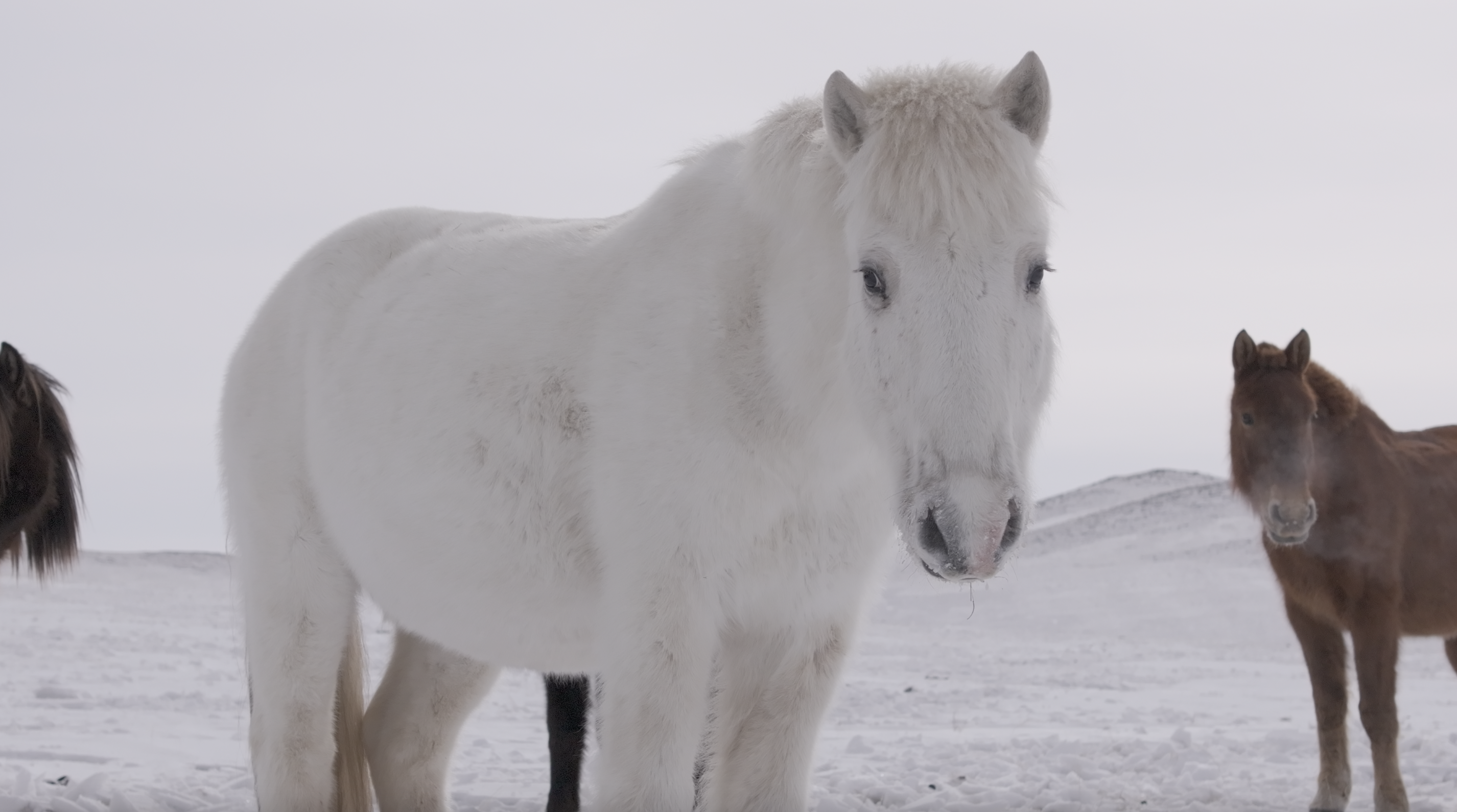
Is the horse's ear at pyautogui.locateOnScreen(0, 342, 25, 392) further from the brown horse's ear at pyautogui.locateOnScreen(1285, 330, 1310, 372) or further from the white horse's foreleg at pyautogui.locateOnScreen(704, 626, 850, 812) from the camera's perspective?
the brown horse's ear at pyautogui.locateOnScreen(1285, 330, 1310, 372)

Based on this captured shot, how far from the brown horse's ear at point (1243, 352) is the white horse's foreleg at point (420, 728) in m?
3.69

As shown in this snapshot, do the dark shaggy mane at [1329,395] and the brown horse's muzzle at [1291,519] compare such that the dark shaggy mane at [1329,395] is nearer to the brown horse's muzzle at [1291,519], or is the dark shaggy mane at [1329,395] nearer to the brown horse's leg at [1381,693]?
the brown horse's muzzle at [1291,519]

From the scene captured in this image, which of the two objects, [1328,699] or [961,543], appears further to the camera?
[1328,699]

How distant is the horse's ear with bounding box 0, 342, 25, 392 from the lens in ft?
19.4

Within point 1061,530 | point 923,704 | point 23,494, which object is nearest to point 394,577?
point 23,494

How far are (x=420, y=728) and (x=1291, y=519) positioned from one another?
3.88 metres

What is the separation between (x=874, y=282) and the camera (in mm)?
2693

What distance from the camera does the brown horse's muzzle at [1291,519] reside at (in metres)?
5.65

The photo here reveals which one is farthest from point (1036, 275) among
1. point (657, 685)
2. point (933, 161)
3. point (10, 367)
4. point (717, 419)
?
point (10, 367)

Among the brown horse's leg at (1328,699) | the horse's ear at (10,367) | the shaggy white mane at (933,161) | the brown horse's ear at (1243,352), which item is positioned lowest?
the brown horse's leg at (1328,699)

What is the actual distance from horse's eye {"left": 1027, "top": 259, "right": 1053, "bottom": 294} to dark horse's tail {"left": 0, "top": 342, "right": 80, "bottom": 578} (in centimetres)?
506

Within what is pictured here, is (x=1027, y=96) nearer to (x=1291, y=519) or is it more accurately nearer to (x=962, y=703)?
(x=1291, y=519)

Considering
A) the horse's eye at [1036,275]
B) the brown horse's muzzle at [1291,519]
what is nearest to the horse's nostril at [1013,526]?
the horse's eye at [1036,275]

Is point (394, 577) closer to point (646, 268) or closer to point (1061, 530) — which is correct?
point (646, 268)
